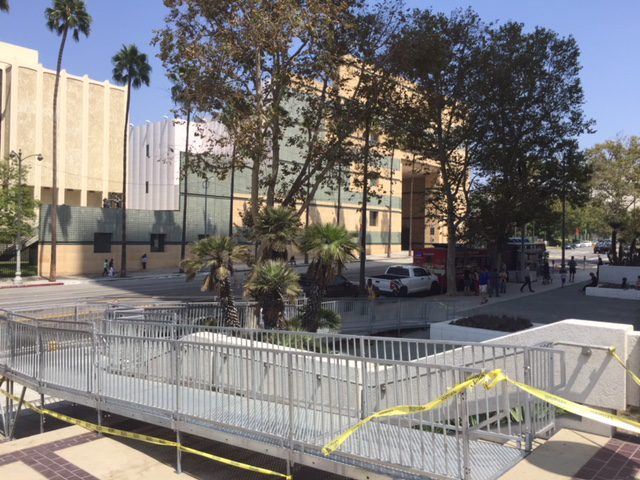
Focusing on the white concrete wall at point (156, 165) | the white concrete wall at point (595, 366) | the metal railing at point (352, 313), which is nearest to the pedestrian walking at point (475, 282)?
the metal railing at point (352, 313)

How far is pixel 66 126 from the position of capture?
163ft

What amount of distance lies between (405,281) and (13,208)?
84.7ft

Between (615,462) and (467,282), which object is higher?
(467,282)

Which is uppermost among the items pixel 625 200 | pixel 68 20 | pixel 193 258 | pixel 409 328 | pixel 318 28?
pixel 68 20

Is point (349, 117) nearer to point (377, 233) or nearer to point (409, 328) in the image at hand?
point (409, 328)

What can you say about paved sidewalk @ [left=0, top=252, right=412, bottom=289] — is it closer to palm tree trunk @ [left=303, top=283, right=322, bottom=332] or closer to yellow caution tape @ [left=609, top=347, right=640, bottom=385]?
palm tree trunk @ [left=303, top=283, right=322, bottom=332]

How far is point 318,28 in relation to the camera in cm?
1830

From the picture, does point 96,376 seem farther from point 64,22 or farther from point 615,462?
point 64,22

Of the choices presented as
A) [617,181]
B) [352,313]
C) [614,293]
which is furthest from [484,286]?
[617,181]

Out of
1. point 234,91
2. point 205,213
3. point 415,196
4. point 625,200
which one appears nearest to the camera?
point 234,91

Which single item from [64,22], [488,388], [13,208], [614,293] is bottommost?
[614,293]

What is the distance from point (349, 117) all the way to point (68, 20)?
25.3 metres

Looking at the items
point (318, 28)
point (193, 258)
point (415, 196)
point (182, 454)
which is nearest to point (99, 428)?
point (182, 454)

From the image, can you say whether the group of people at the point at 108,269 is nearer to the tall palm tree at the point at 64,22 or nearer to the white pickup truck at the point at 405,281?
the tall palm tree at the point at 64,22
